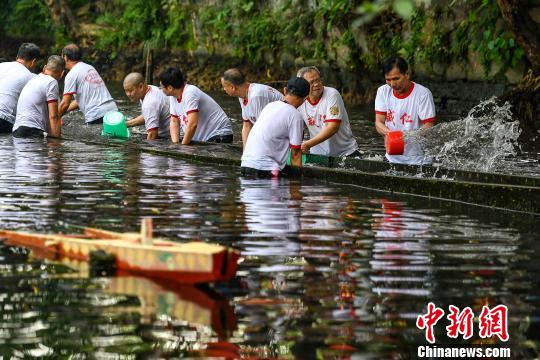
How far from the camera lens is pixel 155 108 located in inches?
711

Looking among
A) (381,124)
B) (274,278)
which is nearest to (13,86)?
(381,124)

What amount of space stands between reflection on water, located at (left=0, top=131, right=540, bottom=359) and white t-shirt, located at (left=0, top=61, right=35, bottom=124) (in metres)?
6.84

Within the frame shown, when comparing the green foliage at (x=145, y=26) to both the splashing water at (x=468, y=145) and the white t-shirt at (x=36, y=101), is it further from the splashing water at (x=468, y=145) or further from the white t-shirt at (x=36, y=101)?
the splashing water at (x=468, y=145)

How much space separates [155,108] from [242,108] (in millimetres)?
2587

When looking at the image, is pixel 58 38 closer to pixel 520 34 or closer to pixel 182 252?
pixel 520 34

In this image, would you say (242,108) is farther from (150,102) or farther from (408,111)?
(408,111)

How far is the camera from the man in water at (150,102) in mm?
17531

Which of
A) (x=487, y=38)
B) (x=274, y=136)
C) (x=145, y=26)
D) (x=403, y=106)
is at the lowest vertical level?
(x=274, y=136)

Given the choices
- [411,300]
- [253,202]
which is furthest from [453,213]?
[411,300]

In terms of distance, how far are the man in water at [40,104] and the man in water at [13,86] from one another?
892 mm

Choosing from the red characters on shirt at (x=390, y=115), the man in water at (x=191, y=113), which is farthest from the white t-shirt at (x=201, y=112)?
the red characters on shirt at (x=390, y=115)

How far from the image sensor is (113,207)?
455 inches

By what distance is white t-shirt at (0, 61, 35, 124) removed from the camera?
65.6ft

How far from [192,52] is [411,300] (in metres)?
28.9
